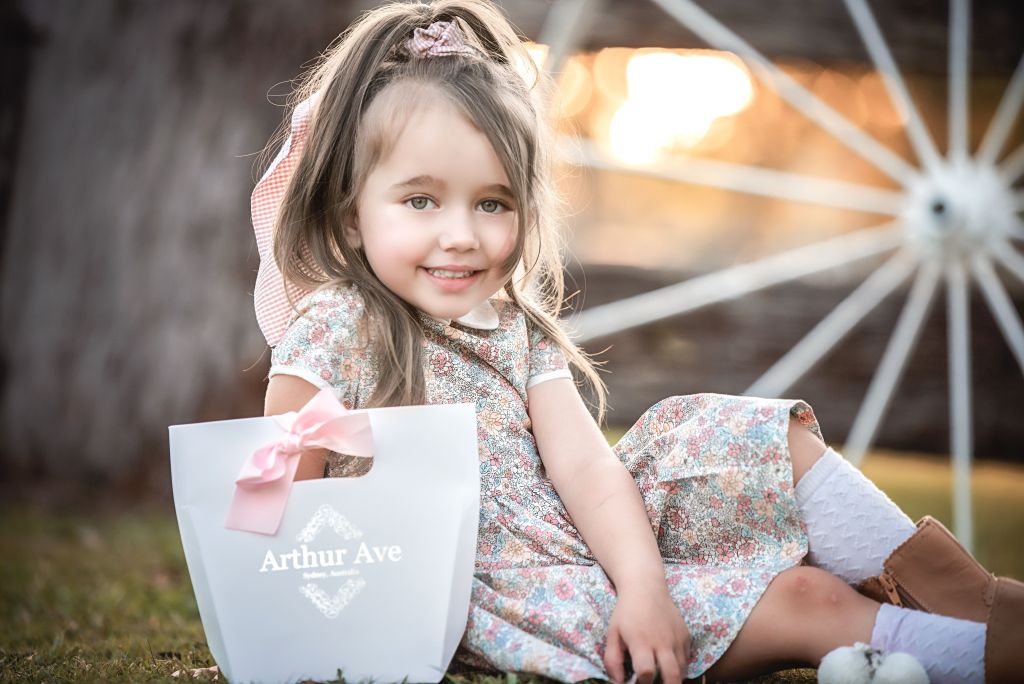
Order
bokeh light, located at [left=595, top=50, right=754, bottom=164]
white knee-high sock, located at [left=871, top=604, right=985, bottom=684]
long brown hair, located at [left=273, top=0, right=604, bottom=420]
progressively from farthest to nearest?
bokeh light, located at [left=595, top=50, right=754, bottom=164] → long brown hair, located at [left=273, top=0, right=604, bottom=420] → white knee-high sock, located at [left=871, top=604, right=985, bottom=684]

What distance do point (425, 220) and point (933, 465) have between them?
670cm

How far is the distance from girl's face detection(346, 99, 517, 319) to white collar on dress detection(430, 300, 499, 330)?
0.21ft

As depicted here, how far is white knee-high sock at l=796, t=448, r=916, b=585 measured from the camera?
1.47 metres

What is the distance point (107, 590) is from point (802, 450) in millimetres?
1622

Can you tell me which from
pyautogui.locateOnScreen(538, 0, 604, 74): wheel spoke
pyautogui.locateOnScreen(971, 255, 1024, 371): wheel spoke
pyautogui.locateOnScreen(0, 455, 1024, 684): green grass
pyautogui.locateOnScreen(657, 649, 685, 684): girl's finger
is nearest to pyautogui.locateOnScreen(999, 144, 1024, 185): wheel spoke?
pyautogui.locateOnScreen(971, 255, 1024, 371): wheel spoke

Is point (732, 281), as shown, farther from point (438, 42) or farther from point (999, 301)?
point (438, 42)

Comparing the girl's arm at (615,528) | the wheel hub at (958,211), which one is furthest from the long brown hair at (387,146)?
the wheel hub at (958,211)

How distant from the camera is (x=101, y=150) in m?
3.77

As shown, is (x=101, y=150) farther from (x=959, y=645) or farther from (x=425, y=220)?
(x=959, y=645)

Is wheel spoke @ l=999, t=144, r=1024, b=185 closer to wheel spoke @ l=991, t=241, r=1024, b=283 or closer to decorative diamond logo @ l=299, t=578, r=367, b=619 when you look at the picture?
wheel spoke @ l=991, t=241, r=1024, b=283

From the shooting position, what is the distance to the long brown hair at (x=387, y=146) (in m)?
1.53

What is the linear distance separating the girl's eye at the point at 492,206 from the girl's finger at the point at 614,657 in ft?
2.03

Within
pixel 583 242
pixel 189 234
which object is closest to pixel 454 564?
pixel 189 234

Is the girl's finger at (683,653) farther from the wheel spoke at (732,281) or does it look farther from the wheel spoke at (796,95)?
the wheel spoke at (796,95)
